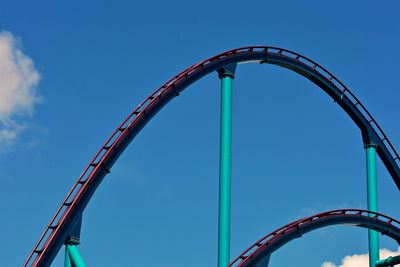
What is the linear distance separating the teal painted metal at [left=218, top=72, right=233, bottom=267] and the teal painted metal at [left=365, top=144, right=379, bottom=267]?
19.7 ft

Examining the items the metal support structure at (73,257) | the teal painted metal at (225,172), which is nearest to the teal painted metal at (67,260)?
the metal support structure at (73,257)

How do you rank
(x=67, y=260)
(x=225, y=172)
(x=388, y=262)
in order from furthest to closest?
1. (x=388, y=262)
2. (x=225, y=172)
3. (x=67, y=260)

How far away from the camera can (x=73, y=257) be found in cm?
1597

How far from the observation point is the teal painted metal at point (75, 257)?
52.2ft

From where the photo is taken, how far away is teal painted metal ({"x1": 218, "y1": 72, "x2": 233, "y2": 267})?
16656 millimetres

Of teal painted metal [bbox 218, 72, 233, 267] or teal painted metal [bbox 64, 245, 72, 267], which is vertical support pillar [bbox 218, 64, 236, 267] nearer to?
teal painted metal [bbox 218, 72, 233, 267]

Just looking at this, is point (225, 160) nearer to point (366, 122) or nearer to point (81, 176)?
point (81, 176)

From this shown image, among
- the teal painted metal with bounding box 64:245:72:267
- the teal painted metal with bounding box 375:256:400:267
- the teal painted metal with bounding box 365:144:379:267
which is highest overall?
the teal painted metal with bounding box 365:144:379:267

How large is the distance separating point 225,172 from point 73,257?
390 cm

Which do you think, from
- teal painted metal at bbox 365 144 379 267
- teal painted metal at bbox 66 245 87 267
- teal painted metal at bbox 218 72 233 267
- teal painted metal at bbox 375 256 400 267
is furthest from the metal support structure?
teal painted metal at bbox 365 144 379 267

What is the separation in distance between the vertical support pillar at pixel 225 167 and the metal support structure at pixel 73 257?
9.45 feet

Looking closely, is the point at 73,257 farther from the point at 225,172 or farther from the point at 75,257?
the point at 225,172

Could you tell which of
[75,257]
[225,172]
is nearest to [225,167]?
[225,172]

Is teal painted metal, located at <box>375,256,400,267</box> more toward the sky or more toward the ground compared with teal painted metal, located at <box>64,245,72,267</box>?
more toward the sky
